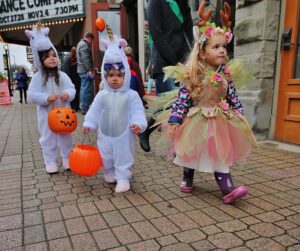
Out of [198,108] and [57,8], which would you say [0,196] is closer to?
[198,108]

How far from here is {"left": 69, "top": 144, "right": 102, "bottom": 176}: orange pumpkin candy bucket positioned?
10.6 ft

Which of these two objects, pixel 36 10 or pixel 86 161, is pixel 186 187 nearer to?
pixel 86 161

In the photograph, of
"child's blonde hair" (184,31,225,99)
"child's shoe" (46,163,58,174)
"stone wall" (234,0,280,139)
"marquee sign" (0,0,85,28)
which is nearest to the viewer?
"child's blonde hair" (184,31,225,99)

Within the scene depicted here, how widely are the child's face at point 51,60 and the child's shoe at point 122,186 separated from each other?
5.22 feet

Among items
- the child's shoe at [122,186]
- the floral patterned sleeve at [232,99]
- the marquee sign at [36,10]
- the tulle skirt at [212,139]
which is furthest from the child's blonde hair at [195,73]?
the marquee sign at [36,10]

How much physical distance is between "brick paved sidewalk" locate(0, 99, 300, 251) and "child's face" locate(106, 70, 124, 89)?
3.46 feet

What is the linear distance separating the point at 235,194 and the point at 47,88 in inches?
95.4

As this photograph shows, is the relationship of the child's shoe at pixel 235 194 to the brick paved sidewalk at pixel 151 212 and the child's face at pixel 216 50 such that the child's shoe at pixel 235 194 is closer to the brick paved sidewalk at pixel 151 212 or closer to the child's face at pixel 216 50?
the brick paved sidewalk at pixel 151 212

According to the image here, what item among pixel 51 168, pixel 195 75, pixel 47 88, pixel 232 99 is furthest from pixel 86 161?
pixel 232 99

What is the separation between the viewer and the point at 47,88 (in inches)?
155

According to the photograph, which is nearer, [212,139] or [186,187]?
[212,139]

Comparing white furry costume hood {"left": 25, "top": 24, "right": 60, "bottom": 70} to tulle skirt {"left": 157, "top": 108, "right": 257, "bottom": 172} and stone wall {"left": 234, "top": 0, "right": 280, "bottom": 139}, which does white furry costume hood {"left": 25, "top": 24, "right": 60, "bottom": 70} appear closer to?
tulle skirt {"left": 157, "top": 108, "right": 257, "bottom": 172}

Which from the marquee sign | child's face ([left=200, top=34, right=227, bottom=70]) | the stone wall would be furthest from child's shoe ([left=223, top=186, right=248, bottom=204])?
the marquee sign

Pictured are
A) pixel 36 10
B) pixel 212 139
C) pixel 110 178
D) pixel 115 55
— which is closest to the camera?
pixel 212 139
